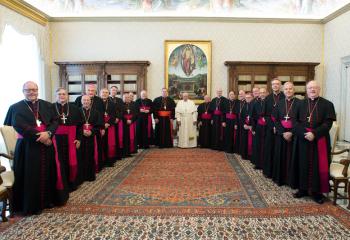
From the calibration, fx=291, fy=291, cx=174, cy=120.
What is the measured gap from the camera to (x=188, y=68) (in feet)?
40.6

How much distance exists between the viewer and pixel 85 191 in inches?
213

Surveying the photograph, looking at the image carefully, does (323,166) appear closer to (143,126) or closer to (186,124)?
(186,124)

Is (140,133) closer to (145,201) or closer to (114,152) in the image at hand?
(114,152)

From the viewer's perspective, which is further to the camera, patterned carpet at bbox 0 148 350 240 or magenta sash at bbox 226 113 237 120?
magenta sash at bbox 226 113 237 120

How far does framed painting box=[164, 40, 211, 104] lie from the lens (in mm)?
12336

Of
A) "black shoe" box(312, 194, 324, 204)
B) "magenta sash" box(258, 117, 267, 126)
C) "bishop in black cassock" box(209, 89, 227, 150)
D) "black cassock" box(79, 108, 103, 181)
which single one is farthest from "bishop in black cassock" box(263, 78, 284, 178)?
"black cassock" box(79, 108, 103, 181)

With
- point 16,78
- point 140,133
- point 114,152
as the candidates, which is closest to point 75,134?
point 114,152

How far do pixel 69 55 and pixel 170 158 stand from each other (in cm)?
718

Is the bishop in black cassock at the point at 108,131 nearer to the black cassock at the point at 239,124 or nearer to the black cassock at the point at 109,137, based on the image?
the black cassock at the point at 109,137

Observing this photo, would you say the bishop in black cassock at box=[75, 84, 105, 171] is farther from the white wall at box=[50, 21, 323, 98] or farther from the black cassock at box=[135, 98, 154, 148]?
the white wall at box=[50, 21, 323, 98]

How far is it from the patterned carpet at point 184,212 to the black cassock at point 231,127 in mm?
2832

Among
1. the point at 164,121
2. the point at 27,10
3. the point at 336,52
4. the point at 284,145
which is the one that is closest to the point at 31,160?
the point at 284,145

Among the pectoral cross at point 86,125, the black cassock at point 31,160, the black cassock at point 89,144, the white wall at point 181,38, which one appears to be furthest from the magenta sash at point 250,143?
the black cassock at point 31,160

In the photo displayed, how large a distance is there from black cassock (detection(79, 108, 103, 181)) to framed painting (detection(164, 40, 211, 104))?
6.56 meters
